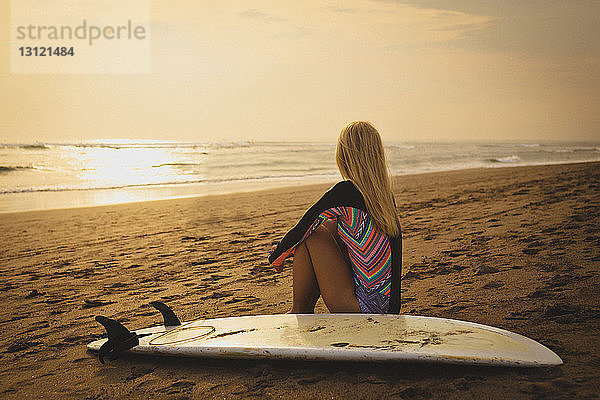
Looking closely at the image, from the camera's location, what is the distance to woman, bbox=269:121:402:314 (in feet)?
10.0

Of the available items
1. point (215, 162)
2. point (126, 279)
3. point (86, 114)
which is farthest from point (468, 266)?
point (86, 114)

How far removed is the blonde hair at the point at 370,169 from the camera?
3.03 meters

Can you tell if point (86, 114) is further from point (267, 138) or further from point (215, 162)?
point (215, 162)

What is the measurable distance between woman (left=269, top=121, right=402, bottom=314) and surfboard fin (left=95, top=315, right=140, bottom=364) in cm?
95

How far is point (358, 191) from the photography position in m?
3.07

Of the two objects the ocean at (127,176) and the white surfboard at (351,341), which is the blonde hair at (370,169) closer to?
the white surfboard at (351,341)

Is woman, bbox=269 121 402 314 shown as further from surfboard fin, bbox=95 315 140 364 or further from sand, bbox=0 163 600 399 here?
surfboard fin, bbox=95 315 140 364

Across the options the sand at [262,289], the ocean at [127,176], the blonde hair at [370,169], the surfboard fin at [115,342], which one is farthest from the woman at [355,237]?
the ocean at [127,176]

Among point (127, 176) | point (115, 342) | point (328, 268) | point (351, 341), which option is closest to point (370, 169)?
point (328, 268)

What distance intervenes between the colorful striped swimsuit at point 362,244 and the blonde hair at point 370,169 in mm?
50

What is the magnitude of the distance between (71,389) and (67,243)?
5.00 meters

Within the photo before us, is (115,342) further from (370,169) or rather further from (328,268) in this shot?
(370,169)

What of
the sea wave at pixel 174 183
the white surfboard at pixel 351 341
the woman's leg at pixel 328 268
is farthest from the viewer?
the sea wave at pixel 174 183

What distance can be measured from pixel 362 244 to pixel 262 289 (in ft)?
5.87
